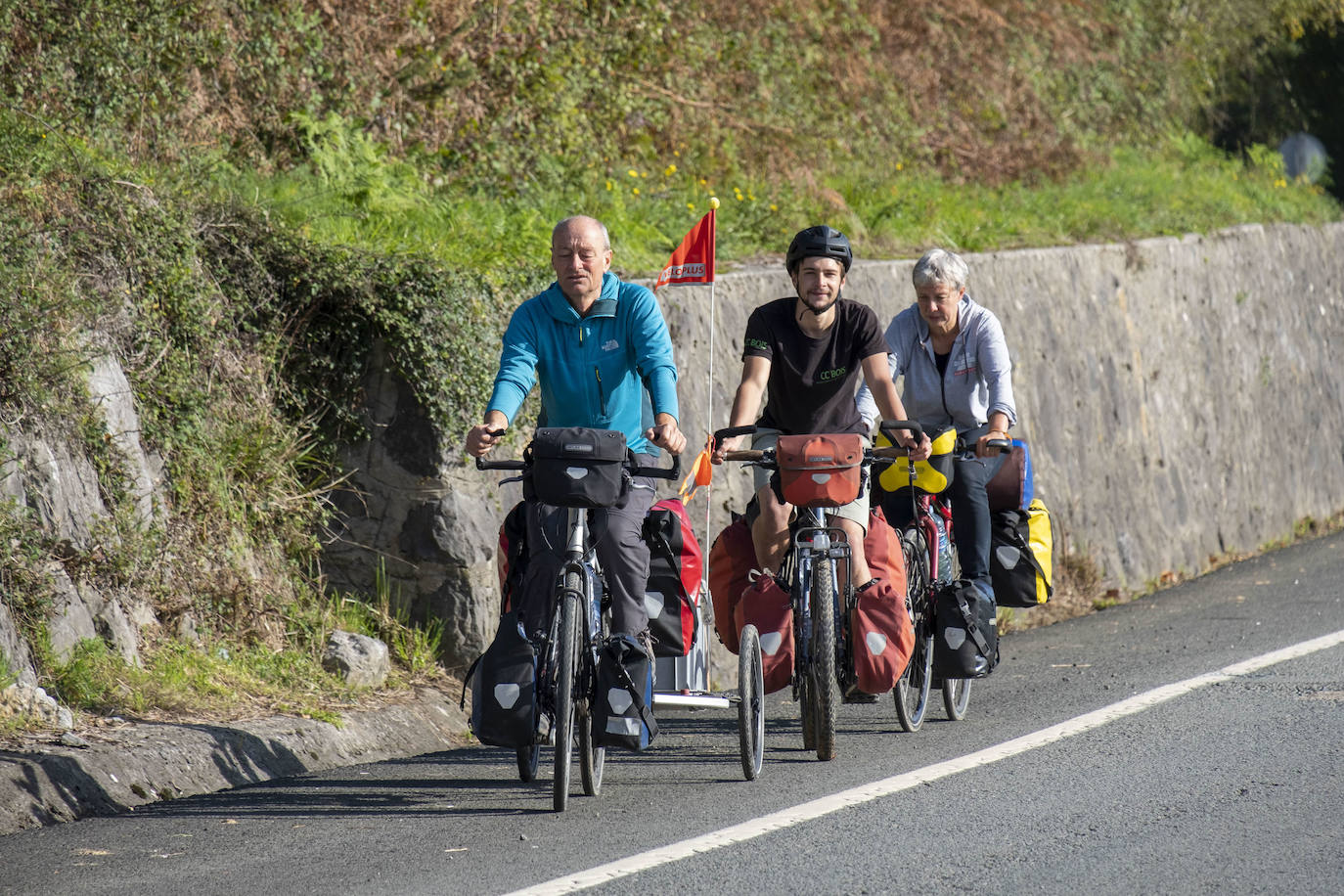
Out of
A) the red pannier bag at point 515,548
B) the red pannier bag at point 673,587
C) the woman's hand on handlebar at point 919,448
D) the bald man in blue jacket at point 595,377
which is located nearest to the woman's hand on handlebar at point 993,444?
the woman's hand on handlebar at point 919,448

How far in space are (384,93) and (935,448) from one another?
5967mm

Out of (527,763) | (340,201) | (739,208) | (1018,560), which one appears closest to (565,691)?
(527,763)

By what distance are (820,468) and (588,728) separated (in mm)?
1418

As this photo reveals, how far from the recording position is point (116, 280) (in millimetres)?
7703

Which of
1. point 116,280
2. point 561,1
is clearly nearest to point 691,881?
point 116,280

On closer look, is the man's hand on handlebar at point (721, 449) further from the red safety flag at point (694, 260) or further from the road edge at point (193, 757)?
the road edge at point (193, 757)

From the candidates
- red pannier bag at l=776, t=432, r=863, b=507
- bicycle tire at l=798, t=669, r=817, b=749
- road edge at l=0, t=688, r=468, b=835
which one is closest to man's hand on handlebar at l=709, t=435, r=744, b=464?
red pannier bag at l=776, t=432, r=863, b=507

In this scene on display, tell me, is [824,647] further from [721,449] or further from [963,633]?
[963,633]

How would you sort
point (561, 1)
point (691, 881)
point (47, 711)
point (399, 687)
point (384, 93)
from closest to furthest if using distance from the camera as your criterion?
point (691, 881) → point (47, 711) → point (399, 687) → point (384, 93) → point (561, 1)

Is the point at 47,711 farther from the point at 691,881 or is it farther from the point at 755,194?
the point at 755,194

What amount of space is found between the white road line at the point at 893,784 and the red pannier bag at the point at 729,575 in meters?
1.07

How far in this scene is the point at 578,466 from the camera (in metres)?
5.76

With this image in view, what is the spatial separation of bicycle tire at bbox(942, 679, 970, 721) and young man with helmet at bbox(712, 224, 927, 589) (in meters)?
1.03

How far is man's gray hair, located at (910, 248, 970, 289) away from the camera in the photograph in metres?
7.38
